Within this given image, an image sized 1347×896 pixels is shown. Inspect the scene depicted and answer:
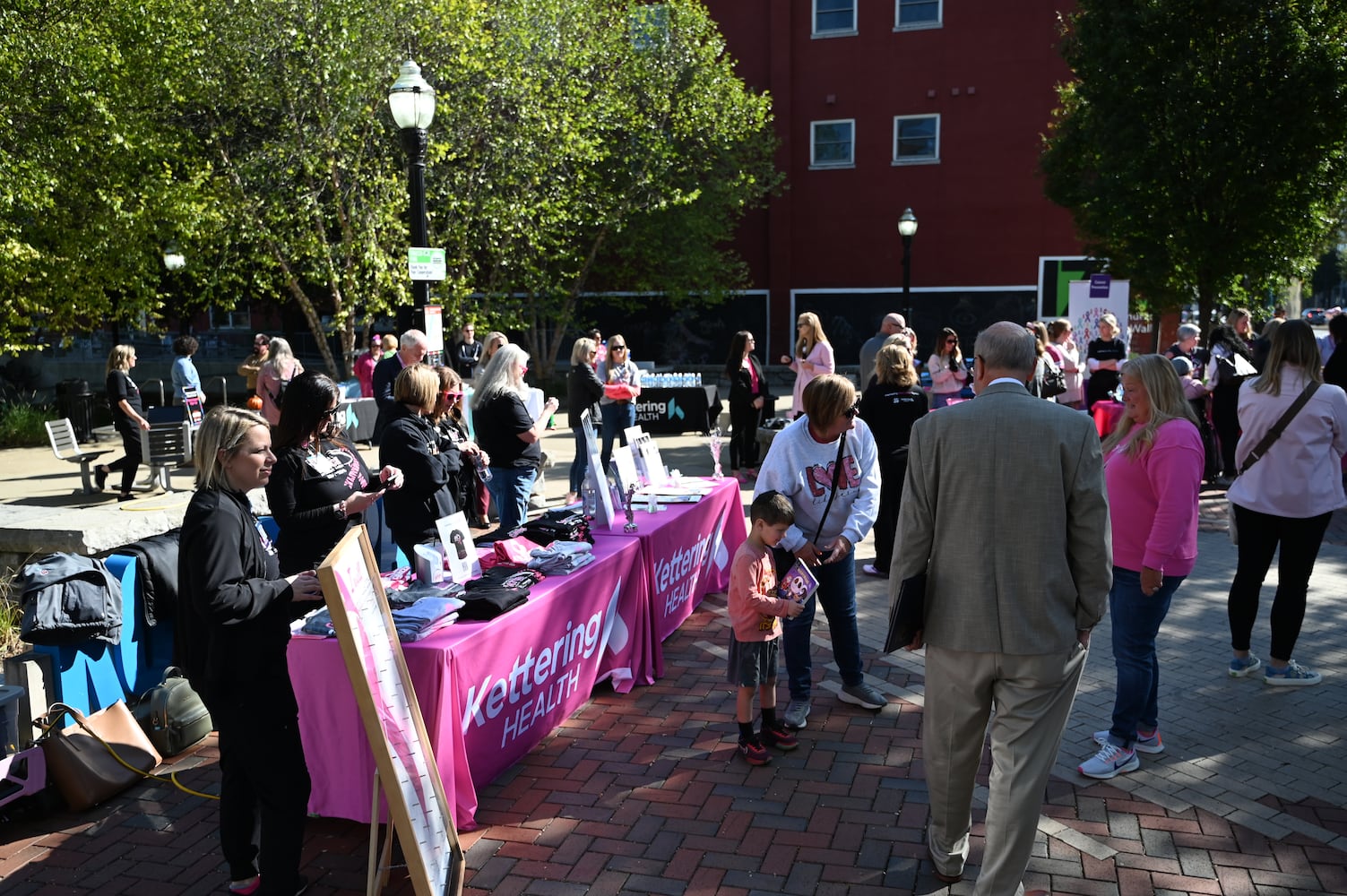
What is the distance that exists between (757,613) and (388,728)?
1.91 meters

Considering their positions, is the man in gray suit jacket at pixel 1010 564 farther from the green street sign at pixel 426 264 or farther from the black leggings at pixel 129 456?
the black leggings at pixel 129 456

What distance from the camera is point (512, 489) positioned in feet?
23.8

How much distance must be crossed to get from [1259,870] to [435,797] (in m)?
3.02

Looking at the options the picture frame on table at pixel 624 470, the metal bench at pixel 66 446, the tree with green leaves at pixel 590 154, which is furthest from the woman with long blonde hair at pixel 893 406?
the tree with green leaves at pixel 590 154

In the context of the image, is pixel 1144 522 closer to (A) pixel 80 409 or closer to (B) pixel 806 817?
(B) pixel 806 817

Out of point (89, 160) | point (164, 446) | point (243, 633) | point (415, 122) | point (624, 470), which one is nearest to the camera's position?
point (243, 633)

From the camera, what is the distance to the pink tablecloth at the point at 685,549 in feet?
19.9

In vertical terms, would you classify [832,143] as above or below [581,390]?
above

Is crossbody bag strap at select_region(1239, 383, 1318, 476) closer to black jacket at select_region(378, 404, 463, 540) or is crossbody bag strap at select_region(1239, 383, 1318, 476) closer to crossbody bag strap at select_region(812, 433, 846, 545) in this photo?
crossbody bag strap at select_region(812, 433, 846, 545)

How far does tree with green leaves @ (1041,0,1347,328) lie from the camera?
16484 mm

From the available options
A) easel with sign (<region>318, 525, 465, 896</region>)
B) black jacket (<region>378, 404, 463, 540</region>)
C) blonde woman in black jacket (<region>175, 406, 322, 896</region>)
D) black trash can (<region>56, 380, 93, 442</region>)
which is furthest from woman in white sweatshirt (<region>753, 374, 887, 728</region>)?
black trash can (<region>56, 380, 93, 442</region>)

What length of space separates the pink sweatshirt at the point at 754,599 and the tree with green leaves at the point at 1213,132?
632 inches

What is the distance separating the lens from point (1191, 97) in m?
17.4

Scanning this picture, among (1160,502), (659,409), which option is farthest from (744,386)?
(1160,502)
